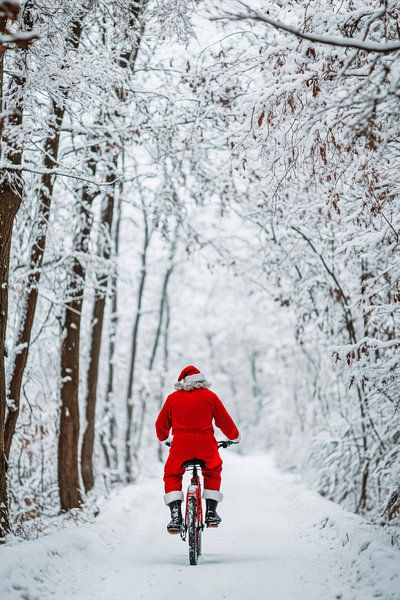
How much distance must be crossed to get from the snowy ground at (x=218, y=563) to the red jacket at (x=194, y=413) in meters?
1.35

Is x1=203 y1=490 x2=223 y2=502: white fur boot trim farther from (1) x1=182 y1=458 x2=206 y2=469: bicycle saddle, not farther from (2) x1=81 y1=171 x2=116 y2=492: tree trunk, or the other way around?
(2) x1=81 y1=171 x2=116 y2=492: tree trunk

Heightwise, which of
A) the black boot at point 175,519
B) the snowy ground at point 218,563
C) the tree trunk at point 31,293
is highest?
the tree trunk at point 31,293

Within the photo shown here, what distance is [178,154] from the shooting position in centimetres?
969

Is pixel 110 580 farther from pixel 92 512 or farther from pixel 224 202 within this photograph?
pixel 224 202

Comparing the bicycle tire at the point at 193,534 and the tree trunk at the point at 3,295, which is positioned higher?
the tree trunk at the point at 3,295

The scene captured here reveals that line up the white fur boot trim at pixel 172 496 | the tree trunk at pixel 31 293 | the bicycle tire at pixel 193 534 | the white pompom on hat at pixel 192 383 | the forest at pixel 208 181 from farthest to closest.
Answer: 1. the tree trunk at pixel 31 293
2. the white pompom on hat at pixel 192 383
3. the white fur boot trim at pixel 172 496
4. the bicycle tire at pixel 193 534
5. the forest at pixel 208 181

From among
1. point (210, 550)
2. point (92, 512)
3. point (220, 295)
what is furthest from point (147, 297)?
point (210, 550)

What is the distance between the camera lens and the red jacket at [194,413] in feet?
21.8

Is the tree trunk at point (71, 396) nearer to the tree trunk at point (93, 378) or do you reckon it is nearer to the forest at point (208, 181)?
the forest at point (208, 181)

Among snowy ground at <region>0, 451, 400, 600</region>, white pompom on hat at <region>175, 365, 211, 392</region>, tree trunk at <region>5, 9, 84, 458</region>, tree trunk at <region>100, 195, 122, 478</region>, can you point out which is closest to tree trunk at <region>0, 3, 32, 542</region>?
snowy ground at <region>0, 451, 400, 600</region>

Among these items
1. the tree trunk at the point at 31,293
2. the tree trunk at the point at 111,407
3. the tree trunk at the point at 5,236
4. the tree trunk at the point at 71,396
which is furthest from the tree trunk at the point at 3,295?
the tree trunk at the point at 111,407

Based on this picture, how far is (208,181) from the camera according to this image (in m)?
9.86

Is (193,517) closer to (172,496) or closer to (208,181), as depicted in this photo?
(172,496)

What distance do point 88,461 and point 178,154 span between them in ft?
23.7
